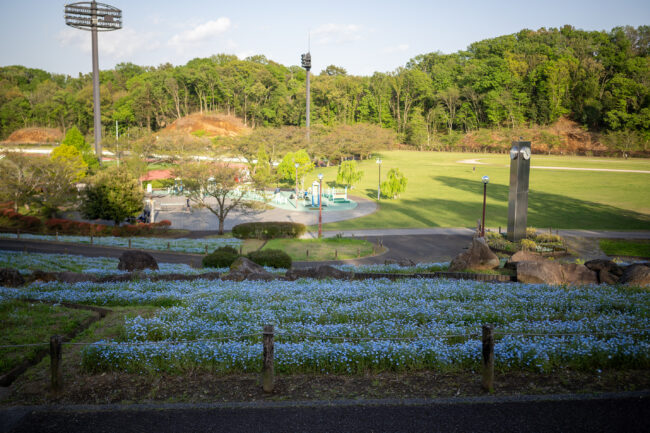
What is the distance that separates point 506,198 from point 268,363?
154ft

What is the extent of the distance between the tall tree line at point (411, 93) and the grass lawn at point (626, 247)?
8449cm

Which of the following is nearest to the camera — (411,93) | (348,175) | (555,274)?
(555,274)

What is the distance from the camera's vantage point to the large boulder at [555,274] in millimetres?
13461

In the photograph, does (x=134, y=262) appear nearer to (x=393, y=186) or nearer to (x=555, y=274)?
(x=555, y=274)

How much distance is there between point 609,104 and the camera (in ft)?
337

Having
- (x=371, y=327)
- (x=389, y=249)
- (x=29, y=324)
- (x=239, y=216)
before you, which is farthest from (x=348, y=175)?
(x=371, y=327)

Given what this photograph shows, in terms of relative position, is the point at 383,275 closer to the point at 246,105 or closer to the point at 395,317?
the point at 395,317

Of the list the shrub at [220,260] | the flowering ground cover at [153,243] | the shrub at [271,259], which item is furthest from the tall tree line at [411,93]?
the shrub at [220,260]

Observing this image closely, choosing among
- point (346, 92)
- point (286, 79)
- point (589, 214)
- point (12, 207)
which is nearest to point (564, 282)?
point (589, 214)

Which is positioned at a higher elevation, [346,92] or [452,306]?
[346,92]

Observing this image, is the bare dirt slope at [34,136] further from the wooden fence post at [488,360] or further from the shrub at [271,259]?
the wooden fence post at [488,360]

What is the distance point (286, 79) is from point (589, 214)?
120 meters

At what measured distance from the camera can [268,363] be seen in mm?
6336

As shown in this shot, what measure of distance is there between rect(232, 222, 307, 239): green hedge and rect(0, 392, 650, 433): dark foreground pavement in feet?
92.2
